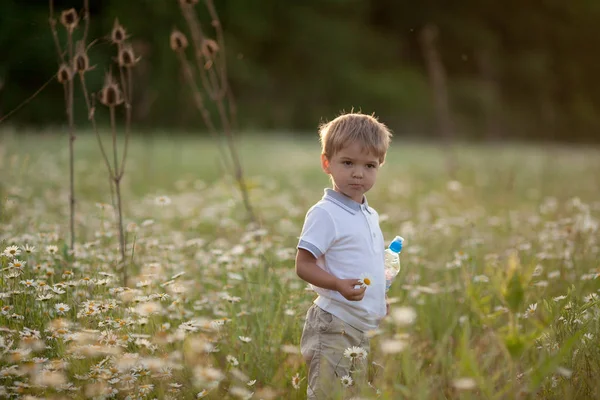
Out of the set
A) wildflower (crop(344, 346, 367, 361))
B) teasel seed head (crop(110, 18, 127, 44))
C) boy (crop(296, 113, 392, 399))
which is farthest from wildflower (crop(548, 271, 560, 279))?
teasel seed head (crop(110, 18, 127, 44))

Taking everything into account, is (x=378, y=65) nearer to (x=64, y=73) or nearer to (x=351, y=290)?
(x=64, y=73)

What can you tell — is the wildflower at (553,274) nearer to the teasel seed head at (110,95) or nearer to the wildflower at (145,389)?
the wildflower at (145,389)

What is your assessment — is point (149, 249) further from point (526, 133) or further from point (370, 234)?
point (526, 133)

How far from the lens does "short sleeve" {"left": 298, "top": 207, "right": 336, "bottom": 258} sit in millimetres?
2555

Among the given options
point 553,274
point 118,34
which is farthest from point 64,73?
point 553,274

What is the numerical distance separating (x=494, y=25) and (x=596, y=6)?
23.5ft

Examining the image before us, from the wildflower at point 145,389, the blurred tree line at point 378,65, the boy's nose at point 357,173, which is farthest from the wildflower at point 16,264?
the blurred tree line at point 378,65

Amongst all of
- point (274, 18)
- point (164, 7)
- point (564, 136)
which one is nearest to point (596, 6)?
point (564, 136)

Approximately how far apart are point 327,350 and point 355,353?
15 centimetres

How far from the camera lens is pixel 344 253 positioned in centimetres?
264

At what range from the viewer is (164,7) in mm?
28719

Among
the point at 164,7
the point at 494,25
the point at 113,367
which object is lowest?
the point at 113,367

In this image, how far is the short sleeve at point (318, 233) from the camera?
255cm

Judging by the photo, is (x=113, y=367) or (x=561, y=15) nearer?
(x=113, y=367)
